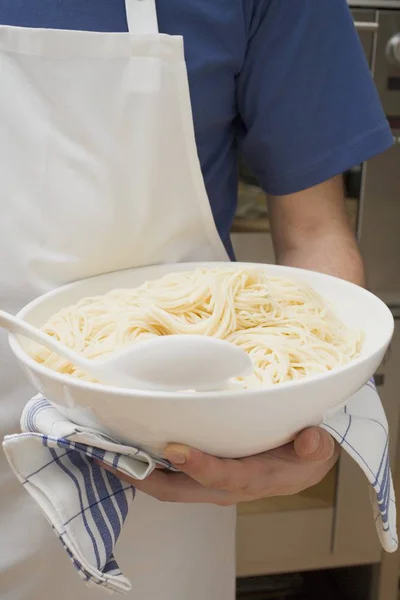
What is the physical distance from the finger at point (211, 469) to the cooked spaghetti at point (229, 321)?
7 cm

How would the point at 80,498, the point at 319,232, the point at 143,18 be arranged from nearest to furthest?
the point at 80,498
the point at 143,18
the point at 319,232

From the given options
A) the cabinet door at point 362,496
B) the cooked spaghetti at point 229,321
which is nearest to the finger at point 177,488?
the cooked spaghetti at point 229,321

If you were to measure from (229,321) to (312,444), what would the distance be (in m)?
0.15

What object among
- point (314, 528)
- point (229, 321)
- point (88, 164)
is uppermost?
point (88, 164)

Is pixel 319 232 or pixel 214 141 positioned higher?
pixel 214 141

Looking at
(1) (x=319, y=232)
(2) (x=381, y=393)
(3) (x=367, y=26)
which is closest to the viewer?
(1) (x=319, y=232)

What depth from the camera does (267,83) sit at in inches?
31.5

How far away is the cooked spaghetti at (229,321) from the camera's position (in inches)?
23.0

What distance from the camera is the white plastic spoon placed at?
492 millimetres

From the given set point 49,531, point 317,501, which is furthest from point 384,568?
point 49,531

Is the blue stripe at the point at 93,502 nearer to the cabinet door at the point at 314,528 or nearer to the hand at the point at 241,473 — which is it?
the hand at the point at 241,473

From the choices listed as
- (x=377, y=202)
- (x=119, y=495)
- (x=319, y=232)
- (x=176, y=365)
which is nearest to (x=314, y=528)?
(x=377, y=202)

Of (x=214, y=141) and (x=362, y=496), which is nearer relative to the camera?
(x=214, y=141)

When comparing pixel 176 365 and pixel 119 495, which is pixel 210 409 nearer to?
pixel 176 365
